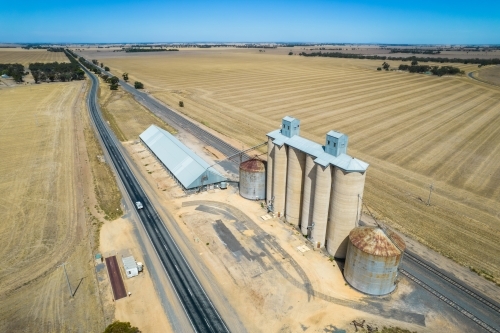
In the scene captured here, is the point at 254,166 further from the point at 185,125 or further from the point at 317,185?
the point at 185,125

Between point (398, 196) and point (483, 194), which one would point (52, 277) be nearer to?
point (398, 196)

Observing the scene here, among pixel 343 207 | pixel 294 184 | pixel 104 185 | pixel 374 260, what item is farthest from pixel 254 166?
pixel 104 185

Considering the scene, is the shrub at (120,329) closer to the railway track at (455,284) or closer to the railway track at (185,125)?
the railway track at (455,284)

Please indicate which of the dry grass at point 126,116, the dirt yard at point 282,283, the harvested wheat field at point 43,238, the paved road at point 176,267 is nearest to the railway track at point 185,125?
the dry grass at point 126,116

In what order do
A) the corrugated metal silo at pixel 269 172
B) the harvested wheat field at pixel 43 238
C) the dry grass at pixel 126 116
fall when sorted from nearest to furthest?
the harvested wheat field at pixel 43 238
the corrugated metal silo at pixel 269 172
the dry grass at pixel 126 116

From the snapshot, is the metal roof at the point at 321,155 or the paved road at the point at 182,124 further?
the paved road at the point at 182,124

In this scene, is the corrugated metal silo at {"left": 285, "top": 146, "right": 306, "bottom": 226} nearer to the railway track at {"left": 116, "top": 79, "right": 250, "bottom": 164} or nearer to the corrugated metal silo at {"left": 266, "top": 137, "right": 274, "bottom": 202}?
the corrugated metal silo at {"left": 266, "top": 137, "right": 274, "bottom": 202}

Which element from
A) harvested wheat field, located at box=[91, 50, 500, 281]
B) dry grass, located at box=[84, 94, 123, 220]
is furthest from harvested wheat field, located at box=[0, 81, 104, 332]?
harvested wheat field, located at box=[91, 50, 500, 281]
